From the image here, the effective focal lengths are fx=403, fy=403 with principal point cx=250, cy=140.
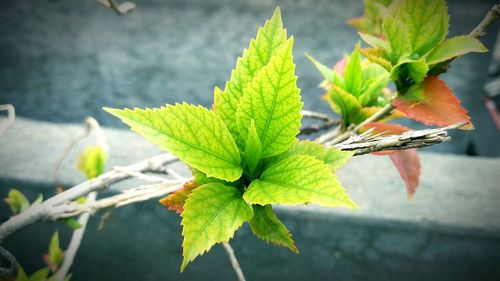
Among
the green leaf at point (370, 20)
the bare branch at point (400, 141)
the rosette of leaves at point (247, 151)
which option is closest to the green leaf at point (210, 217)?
the rosette of leaves at point (247, 151)

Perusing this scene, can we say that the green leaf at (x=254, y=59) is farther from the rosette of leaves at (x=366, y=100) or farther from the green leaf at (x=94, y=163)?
the green leaf at (x=94, y=163)

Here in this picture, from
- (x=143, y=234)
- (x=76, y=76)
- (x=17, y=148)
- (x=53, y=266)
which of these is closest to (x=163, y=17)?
(x=76, y=76)

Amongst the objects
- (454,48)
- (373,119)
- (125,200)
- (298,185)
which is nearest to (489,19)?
(454,48)

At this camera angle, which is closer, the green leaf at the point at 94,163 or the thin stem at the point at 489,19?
Answer: the thin stem at the point at 489,19

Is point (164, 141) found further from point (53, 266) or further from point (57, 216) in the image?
point (53, 266)

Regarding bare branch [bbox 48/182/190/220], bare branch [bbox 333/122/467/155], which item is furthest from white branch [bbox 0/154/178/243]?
bare branch [bbox 333/122/467/155]

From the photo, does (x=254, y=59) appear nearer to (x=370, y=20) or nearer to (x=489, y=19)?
(x=489, y=19)
